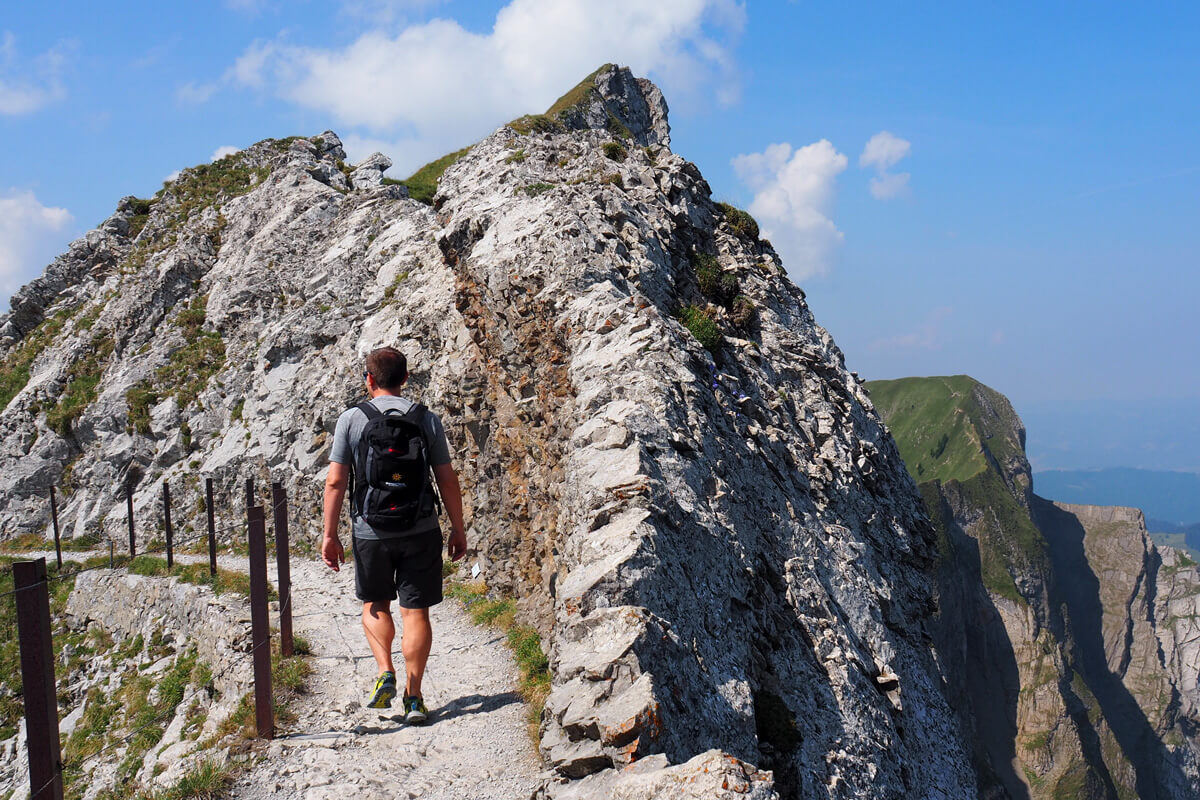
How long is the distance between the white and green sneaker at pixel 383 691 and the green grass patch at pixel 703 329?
8.44 metres

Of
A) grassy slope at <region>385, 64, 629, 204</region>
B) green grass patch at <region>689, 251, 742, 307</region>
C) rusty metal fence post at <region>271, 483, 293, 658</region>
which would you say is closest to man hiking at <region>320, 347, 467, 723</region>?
rusty metal fence post at <region>271, 483, 293, 658</region>

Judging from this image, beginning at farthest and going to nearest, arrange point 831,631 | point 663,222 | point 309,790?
point 663,222, point 831,631, point 309,790

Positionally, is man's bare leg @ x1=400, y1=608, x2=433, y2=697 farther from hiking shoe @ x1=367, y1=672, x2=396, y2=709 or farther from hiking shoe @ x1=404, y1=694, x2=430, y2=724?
hiking shoe @ x1=367, y1=672, x2=396, y2=709

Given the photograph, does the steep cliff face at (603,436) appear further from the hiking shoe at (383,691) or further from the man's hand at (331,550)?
the man's hand at (331,550)

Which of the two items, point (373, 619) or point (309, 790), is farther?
point (373, 619)

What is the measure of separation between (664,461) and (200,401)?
1132 inches

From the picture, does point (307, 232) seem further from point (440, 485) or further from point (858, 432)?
point (440, 485)

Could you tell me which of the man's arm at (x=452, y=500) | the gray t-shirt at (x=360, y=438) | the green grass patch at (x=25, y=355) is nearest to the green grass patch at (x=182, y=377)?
the green grass patch at (x=25, y=355)

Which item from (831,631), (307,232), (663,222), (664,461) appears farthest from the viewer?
(307,232)

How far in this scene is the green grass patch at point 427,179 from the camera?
39531 millimetres

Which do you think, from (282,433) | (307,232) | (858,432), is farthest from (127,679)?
(307,232)

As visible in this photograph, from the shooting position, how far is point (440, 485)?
7734 mm

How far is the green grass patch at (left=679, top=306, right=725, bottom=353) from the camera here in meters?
14.7

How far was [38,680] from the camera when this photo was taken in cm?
569
